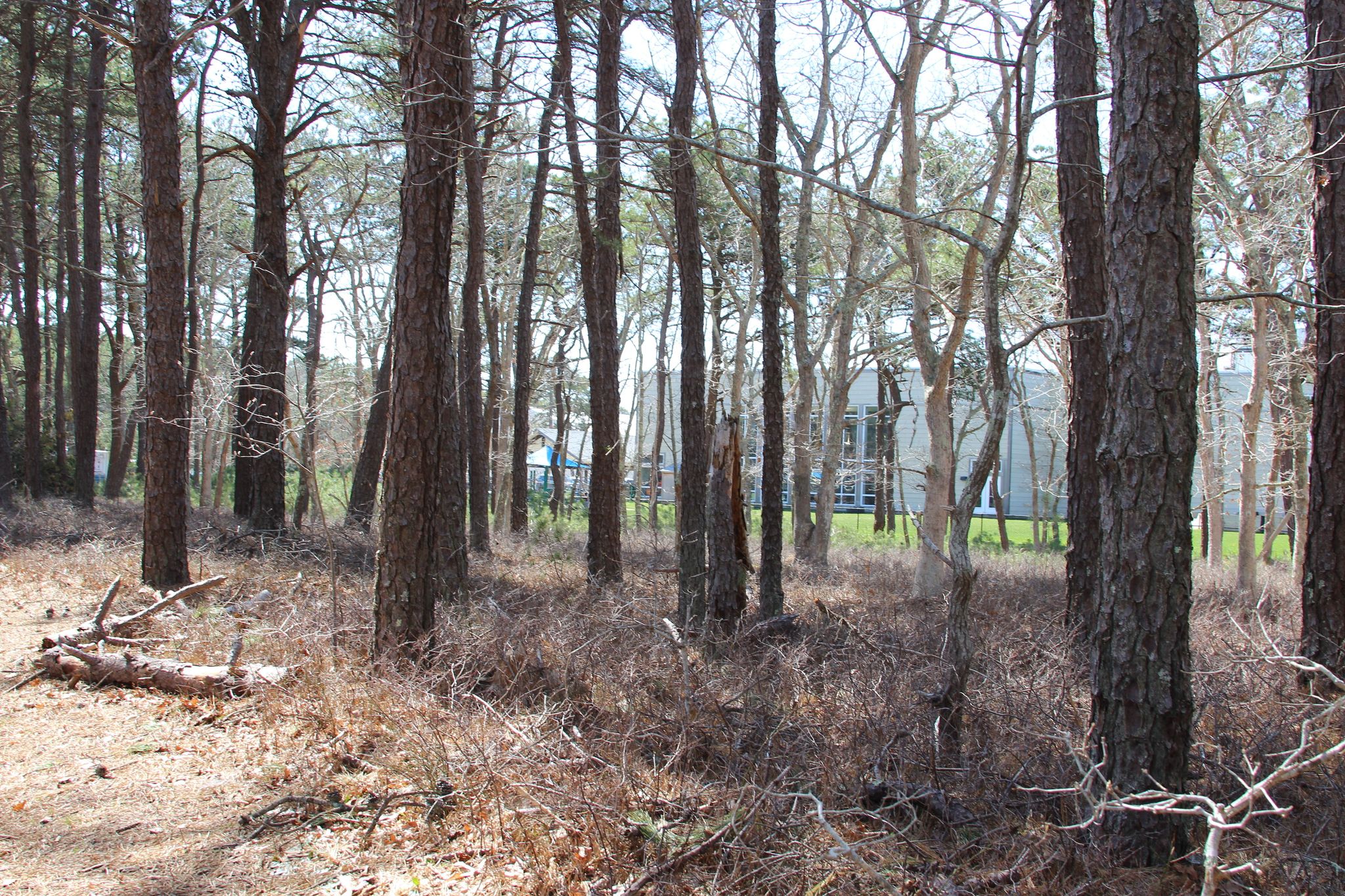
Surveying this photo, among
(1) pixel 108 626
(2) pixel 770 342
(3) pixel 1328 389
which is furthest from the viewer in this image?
(2) pixel 770 342

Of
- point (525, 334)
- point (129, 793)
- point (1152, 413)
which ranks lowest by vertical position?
point (129, 793)

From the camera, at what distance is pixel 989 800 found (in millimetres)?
3691

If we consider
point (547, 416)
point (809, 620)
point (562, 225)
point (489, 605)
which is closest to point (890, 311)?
point (562, 225)

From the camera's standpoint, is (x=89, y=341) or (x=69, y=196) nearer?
(x=89, y=341)

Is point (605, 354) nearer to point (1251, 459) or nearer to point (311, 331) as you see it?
point (1251, 459)

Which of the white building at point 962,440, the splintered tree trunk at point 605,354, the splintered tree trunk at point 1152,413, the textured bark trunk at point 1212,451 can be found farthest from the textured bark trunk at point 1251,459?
the splintered tree trunk at point 1152,413

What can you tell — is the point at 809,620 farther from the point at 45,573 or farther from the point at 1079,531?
the point at 45,573

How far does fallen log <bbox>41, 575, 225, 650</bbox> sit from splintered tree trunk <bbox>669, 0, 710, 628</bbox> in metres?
4.14

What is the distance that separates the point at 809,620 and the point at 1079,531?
8.41 feet

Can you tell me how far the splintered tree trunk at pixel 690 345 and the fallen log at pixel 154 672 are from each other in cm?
375

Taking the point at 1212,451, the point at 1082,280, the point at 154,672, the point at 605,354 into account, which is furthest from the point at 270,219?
the point at 1212,451

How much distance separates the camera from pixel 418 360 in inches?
232

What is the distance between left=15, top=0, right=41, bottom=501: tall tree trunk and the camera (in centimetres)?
1417

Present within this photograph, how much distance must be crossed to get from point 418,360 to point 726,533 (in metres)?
3.13
